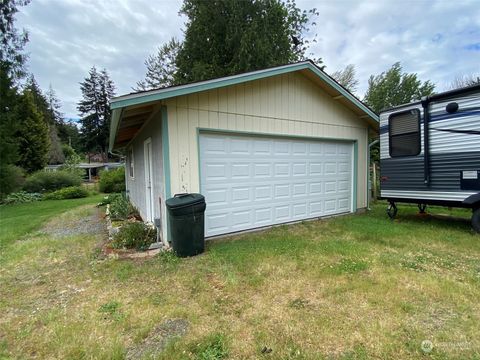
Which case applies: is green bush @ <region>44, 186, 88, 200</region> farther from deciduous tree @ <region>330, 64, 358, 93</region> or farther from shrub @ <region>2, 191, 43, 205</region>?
deciduous tree @ <region>330, 64, 358, 93</region>

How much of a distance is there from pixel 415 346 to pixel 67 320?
334cm

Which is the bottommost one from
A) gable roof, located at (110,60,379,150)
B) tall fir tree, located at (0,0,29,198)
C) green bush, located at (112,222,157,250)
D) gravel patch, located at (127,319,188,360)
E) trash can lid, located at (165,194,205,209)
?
gravel patch, located at (127,319,188,360)

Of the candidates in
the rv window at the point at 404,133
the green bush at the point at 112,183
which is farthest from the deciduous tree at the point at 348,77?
the green bush at the point at 112,183

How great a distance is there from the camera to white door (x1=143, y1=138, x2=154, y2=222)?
648cm

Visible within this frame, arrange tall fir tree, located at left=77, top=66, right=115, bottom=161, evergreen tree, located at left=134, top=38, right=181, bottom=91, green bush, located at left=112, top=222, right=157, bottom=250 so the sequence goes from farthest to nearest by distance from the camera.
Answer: tall fir tree, located at left=77, top=66, right=115, bottom=161 < evergreen tree, located at left=134, top=38, right=181, bottom=91 < green bush, located at left=112, top=222, right=157, bottom=250

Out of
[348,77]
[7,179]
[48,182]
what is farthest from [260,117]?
[348,77]

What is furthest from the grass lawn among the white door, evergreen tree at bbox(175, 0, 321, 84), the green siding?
evergreen tree at bbox(175, 0, 321, 84)

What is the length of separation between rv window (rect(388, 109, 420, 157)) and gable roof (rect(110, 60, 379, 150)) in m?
0.99

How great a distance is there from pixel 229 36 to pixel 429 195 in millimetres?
15968

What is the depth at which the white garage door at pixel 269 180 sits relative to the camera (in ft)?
18.3

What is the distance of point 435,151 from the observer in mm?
5867


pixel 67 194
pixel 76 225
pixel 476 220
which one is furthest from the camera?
pixel 67 194

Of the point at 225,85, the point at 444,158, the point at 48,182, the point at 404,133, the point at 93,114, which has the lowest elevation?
the point at 48,182

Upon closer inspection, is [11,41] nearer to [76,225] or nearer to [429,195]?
[76,225]
